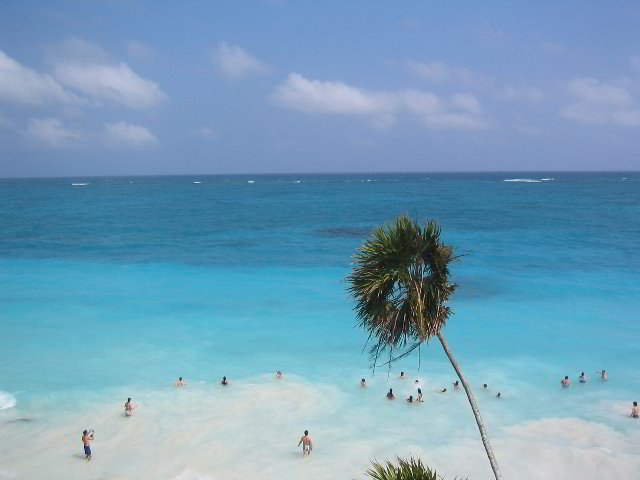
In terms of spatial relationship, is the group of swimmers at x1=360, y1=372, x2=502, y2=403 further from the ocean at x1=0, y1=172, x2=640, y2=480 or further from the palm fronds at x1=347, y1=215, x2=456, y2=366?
the palm fronds at x1=347, y1=215, x2=456, y2=366

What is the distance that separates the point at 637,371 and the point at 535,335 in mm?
5759

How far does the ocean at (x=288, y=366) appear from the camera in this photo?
19.0 meters

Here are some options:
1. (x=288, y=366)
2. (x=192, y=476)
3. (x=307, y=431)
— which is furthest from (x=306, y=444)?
(x=288, y=366)

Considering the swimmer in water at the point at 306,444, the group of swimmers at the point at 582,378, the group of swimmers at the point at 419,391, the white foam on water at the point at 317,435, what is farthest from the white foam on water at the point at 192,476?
the group of swimmers at the point at 582,378

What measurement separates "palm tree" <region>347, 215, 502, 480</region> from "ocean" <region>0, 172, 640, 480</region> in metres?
1.94

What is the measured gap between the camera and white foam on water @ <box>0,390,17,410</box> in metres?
22.1

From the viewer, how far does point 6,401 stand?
22.6 meters

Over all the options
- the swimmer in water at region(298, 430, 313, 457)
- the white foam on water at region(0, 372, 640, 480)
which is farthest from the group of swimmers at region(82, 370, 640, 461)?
the white foam on water at region(0, 372, 640, 480)

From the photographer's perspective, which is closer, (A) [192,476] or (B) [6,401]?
(A) [192,476]

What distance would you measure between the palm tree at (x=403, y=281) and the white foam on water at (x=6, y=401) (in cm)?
1892

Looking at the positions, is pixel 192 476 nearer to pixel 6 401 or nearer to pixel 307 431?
pixel 307 431

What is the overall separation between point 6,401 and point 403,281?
20.2 m

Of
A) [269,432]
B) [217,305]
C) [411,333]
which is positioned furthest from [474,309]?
[411,333]

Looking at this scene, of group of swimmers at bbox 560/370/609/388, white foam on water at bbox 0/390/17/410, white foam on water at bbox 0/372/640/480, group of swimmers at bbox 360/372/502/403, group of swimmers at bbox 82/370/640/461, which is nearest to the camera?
white foam on water at bbox 0/372/640/480
